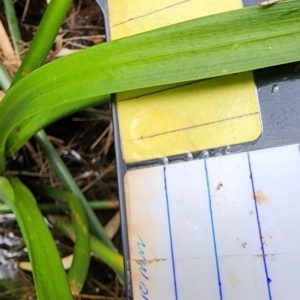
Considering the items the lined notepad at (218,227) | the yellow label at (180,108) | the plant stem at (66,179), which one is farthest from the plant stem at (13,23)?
the lined notepad at (218,227)

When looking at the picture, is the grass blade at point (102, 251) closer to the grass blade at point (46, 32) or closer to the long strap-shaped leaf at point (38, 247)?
the long strap-shaped leaf at point (38, 247)

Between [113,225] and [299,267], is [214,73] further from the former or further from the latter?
[113,225]

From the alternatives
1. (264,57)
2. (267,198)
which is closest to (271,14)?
(264,57)

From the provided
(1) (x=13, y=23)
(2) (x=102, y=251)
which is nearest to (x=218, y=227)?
(2) (x=102, y=251)

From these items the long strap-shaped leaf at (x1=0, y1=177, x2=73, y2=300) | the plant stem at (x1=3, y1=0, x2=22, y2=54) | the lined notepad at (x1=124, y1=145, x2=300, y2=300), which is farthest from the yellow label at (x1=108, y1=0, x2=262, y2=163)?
the plant stem at (x1=3, y1=0, x2=22, y2=54)

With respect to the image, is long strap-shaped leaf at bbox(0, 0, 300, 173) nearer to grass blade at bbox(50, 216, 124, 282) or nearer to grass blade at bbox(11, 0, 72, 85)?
grass blade at bbox(11, 0, 72, 85)
